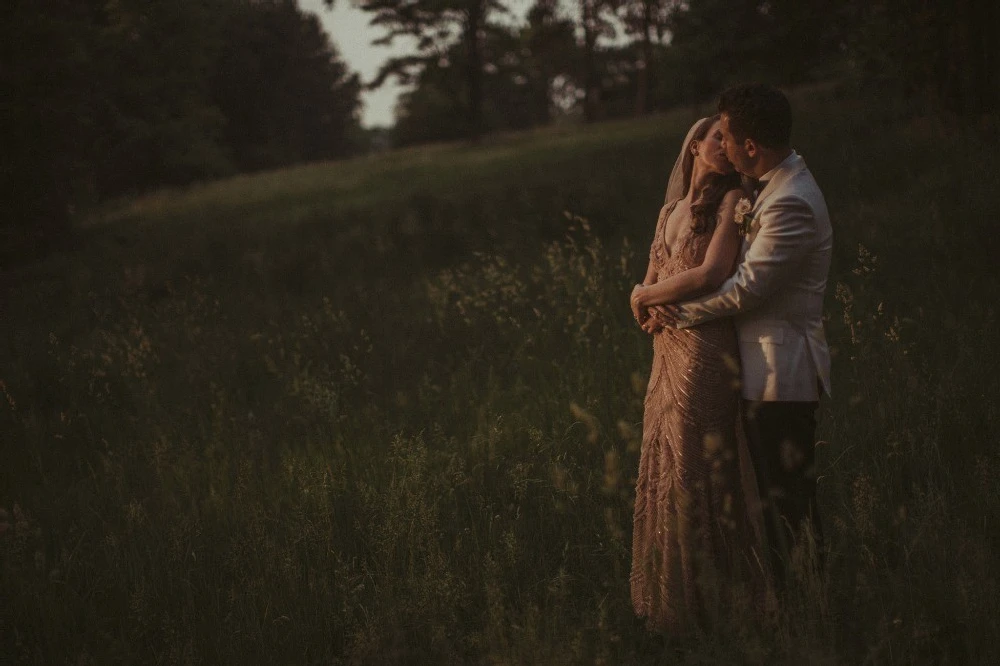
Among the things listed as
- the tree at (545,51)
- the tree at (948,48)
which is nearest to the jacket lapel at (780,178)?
the tree at (948,48)

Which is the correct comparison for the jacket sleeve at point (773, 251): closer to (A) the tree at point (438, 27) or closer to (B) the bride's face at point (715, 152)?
(B) the bride's face at point (715, 152)

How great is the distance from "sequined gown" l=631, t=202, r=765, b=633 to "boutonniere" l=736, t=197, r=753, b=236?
16 cm

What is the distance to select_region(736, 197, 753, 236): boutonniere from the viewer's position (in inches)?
113

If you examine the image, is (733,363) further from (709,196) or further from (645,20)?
(645,20)

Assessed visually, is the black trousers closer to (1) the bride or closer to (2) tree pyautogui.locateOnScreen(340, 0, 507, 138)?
(1) the bride

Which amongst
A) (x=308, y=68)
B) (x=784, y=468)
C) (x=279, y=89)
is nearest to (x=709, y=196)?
(x=784, y=468)

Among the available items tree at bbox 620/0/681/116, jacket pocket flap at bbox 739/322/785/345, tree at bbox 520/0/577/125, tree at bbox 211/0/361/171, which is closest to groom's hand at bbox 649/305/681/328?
jacket pocket flap at bbox 739/322/785/345

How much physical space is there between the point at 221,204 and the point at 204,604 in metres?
16.2

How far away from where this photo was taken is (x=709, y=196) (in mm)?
3002

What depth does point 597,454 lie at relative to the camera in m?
4.51

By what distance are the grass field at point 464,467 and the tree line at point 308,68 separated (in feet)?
5.15

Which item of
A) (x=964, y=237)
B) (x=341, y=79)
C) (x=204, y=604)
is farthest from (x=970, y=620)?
(x=341, y=79)

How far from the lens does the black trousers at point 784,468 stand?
9.78ft

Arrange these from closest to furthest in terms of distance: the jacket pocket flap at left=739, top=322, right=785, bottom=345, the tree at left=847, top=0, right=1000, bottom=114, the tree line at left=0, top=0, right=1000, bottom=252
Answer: the jacket pocket flap at left=739, top=322, right=785, bottom=345 → the tree at left=847, top=0, right=1000, bottom=114 → the tree line at left=0, top=0, right=1000, bottom=252
